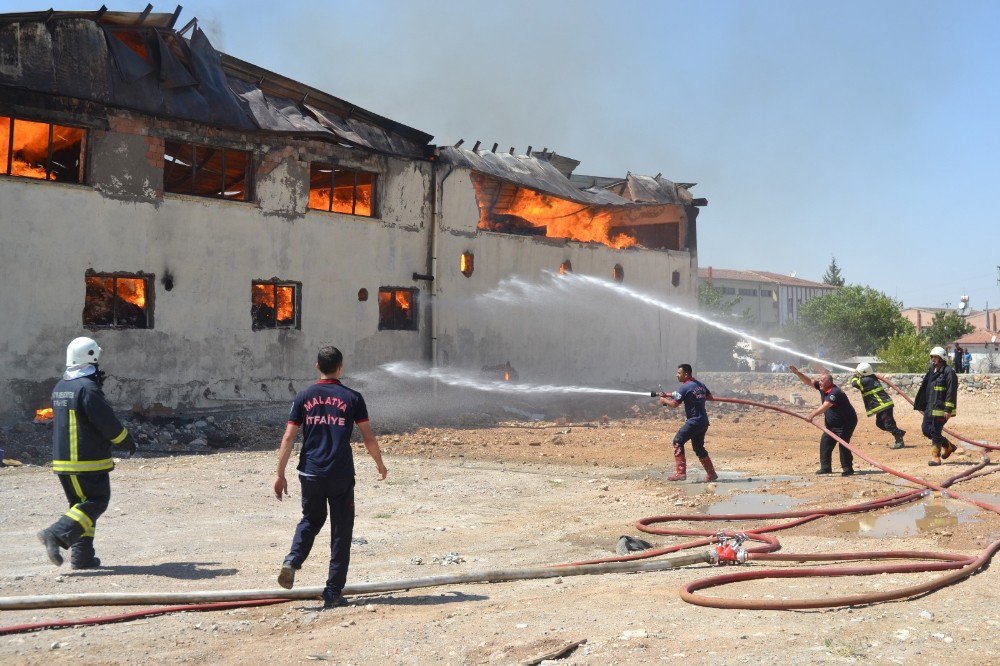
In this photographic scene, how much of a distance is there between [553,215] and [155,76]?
12932 millimetres

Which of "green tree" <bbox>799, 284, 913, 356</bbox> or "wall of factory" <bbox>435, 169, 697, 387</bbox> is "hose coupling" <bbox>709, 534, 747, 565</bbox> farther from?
"green tree" <bbox>799, 284, 913, 356</bbox>

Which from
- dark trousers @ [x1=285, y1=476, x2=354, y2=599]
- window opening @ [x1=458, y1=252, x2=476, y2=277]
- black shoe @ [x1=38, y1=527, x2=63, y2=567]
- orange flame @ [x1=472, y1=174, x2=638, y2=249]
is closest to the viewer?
dark trousers @ [x1=285, y1=476, x2=354, y2=599]

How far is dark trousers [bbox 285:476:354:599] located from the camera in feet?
18.6

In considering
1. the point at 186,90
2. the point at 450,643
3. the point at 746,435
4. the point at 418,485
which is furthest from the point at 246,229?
the point at 450,643

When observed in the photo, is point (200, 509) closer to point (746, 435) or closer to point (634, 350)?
point (746, 435)

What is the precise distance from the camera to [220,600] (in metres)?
5.57

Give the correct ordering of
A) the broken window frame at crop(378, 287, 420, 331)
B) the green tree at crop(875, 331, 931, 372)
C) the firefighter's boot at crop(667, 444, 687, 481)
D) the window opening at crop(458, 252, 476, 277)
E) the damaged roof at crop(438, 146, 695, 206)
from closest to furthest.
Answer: the firefighter's boot at crop(667, 444, 687, 481)
the broken window frame at crop(378, 287, 420, 331)
the window opening at crop(458, 252, 476, 277)
the damaged roof at crop(438, 146, 695, 206)
the green tree at crop(875, 331, 931, 372)

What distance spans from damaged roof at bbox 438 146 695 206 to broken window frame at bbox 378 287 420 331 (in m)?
3.57

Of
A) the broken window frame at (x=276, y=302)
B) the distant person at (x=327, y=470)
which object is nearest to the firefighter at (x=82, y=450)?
the distant person at (x=327, y=470)

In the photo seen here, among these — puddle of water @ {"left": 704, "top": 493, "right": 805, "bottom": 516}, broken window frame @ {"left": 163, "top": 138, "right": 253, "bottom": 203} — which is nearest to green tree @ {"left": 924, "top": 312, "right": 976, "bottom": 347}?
broken window frame @ {"left": 163, "top": 138, "right": 253, "bottom": 203}

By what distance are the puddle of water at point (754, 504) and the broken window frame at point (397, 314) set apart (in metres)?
12.0

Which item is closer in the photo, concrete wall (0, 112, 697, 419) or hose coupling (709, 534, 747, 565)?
hose coupling (709, 534, 747, 565)

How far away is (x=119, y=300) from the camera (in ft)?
56.0

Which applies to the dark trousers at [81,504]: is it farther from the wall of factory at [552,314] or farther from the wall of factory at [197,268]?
the wall of factory at [552,314]
